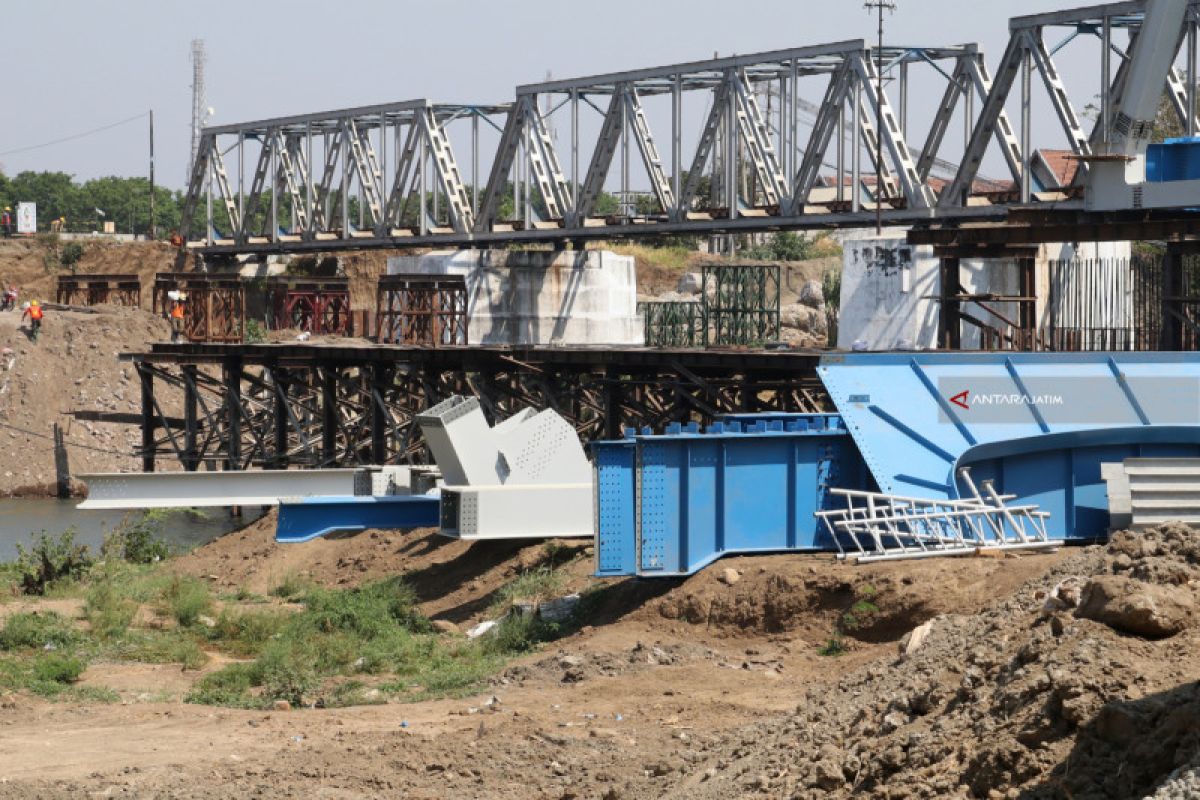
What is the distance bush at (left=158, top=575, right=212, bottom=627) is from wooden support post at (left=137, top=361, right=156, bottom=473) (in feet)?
65.7

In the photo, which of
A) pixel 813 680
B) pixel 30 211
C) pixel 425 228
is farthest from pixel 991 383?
pixel 30 211

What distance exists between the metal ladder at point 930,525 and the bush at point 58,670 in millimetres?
7529

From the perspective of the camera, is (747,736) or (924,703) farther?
(747,736)

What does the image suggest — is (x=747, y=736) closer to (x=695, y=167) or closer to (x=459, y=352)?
(x=459, y=352)


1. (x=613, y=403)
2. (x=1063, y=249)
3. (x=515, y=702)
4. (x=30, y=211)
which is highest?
(x=30, y=211)

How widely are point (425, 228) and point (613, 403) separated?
2649cm

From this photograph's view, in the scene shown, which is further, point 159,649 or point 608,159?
point 608,159

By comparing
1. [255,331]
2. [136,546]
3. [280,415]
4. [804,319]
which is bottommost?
[136,546]

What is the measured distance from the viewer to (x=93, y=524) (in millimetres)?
41625

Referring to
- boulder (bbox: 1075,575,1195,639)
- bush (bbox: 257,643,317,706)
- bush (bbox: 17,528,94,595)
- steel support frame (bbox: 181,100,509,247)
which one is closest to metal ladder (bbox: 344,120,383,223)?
steel support frame (bbox: 181,100,509,247)

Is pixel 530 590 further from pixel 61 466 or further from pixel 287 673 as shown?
pixel 61 466

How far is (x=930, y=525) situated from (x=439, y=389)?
18.4m

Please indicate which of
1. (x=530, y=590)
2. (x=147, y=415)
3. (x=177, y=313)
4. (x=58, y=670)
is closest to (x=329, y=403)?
(x=177, y=313)

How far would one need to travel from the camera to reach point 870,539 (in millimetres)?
19047
